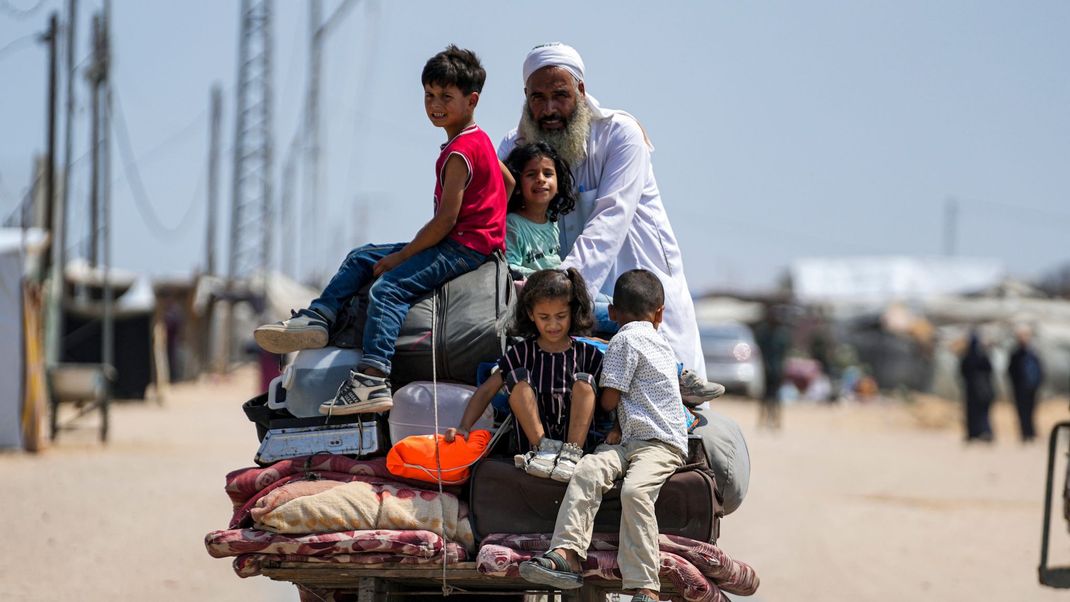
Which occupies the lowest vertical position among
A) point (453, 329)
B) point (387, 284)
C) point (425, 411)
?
point (425, 411)

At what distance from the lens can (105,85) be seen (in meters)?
22.6

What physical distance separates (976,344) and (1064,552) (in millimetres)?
15463

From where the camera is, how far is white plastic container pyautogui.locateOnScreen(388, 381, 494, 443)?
448cm

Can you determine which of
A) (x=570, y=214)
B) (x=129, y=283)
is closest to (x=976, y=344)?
(x=129, y=283)

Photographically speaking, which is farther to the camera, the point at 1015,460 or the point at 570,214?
the point at 1015,460

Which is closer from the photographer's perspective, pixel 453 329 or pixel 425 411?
pixel 425 411

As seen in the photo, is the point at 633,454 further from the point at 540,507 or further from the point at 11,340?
the point at 11,340

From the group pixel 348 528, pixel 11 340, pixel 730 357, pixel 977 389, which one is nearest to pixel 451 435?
pixel 348 528

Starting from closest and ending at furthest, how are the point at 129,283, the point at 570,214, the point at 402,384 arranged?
the point at 402,384
the point at 570,214
the point at 129,283

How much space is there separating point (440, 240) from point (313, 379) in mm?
659

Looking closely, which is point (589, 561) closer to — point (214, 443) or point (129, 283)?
point (214, 443)

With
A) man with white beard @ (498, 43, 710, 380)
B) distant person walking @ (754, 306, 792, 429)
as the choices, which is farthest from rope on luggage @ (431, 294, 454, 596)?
distant person walking @ (754, 306, 792, 429)

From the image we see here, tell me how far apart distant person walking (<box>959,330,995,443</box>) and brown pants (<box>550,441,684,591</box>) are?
75.8 feet

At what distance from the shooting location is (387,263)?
15.9 ft
